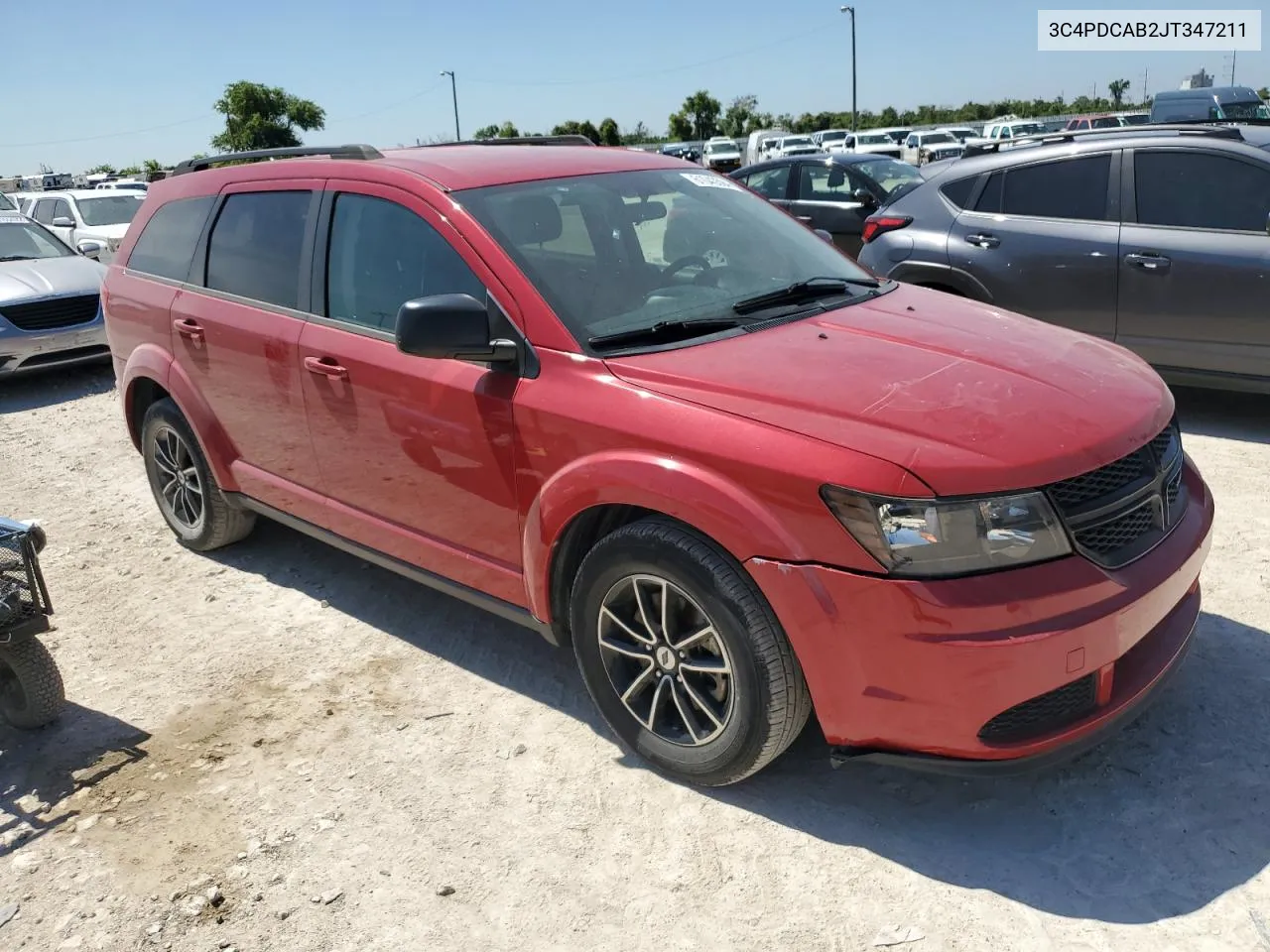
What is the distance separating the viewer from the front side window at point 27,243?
34.4 ft

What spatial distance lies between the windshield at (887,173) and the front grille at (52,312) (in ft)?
26.1

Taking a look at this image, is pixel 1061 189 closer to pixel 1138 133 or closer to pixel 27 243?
pixel 1138 133

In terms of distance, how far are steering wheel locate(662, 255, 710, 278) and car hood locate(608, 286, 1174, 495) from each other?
453 millimetres

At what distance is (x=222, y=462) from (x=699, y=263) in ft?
7.97

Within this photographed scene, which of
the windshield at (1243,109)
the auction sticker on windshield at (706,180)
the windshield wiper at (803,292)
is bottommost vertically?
the windshield wiper at (803,292)

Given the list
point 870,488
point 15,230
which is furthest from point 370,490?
point 15,230

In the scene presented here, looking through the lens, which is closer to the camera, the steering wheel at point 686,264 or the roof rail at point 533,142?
the steering wheel at point 686,264

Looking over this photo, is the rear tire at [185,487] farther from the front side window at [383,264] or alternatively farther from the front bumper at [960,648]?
the front bumper at [960,648]

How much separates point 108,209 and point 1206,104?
62.0 ft

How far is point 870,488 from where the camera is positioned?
245 centimetres

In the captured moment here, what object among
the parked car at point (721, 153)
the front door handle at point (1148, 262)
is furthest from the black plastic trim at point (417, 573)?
the parked car at point (721, 153)

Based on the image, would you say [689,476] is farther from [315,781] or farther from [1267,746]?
[1267,746]

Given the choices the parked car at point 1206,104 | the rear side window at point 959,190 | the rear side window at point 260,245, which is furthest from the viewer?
the parked car at point 1206,104

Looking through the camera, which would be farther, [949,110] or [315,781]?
[949,110]
